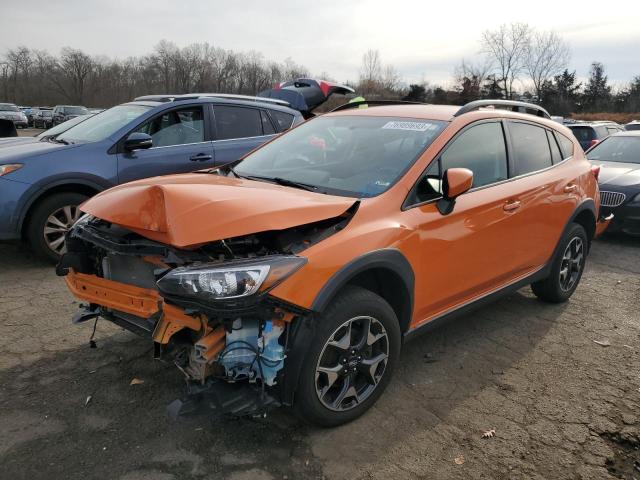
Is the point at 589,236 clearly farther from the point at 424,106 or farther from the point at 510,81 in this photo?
the point at 510,81

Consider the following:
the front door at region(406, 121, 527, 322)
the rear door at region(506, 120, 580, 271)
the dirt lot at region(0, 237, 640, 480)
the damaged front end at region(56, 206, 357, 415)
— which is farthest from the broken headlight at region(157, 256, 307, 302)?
the rear door at region(506, 120, 580, 271)

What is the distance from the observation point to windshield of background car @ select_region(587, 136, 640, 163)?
8766 millimetres

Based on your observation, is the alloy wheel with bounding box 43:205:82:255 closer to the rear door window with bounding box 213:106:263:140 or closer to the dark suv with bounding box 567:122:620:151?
the rear door window with bounding box 213:106:263:140

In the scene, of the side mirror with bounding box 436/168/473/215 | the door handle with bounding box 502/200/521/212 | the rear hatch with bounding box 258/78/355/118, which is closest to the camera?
the side mirror with bounding box 436/168/473/215

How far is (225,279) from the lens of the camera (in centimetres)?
236

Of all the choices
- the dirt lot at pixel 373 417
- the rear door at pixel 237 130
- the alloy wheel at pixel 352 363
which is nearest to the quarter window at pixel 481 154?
the alloy wheel at pixel 352 363

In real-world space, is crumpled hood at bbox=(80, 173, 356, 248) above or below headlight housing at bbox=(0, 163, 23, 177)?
below

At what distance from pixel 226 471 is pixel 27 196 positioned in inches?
154

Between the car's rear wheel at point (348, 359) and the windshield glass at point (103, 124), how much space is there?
419 centimetres

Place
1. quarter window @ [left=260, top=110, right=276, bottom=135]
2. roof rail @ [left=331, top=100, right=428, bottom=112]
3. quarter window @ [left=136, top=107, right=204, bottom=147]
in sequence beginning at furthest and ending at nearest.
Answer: quarter window @ [left=260, top=110, right=276, bottom=135]
quarter window @ [left=136, top=107, right=204, bottom=147]
roof rail @ [left=331, top=100, right=428, bottom=112]

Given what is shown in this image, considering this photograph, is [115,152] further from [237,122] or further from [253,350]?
[253,350]

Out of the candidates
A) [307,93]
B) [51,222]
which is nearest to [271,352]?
[51,222]

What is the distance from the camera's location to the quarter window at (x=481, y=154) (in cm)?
346

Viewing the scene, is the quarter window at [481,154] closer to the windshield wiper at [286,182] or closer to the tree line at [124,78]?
the windshield wiper at [286,182]
